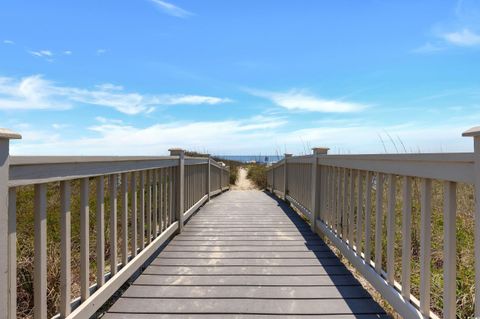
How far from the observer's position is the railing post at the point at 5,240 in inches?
52.5

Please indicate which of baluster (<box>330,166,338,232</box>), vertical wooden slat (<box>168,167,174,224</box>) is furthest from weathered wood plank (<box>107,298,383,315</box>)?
vertical wooden slat (<box>168,167,174,224</box>)

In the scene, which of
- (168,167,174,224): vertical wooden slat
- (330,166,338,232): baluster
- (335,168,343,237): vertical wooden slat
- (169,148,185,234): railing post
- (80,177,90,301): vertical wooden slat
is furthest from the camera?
(169,148,185,234): railing post

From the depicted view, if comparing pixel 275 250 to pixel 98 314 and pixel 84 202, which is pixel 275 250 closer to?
pixel 98 314

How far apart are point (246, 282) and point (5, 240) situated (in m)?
1.91

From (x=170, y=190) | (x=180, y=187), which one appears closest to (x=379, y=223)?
(x=170, y=190)

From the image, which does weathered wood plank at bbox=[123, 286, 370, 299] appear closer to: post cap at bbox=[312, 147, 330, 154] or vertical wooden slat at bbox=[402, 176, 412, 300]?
vertical wooden slat at bbox=[402, 176, 412, 300]

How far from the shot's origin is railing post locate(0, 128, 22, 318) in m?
1.33

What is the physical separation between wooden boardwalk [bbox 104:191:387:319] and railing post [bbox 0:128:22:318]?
997 millimetres

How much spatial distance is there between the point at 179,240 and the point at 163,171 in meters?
0.90

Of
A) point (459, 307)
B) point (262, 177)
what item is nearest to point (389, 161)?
point (459, 307)

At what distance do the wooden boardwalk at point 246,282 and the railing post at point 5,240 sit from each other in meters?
1.00

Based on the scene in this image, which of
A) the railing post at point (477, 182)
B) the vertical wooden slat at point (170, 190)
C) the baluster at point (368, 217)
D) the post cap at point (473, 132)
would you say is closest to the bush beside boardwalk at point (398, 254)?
the baluster at point (368, 217)

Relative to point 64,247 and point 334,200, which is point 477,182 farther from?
point 334,200

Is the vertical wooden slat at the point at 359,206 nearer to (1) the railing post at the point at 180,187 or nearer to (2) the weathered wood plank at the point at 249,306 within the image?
(2) the weathered wood plank at the point at 249,306
